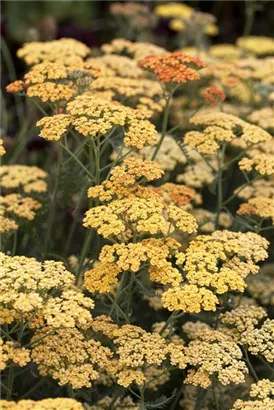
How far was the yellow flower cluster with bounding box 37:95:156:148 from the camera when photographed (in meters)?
2.53

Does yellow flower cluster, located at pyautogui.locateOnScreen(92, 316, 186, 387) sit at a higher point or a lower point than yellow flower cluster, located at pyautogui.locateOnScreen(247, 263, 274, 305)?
higher

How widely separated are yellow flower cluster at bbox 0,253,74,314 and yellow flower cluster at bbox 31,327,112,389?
0.15m

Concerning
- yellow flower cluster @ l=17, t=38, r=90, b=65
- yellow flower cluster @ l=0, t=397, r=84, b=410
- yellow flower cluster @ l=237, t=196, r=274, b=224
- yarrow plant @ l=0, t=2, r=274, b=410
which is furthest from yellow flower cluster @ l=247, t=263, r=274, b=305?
yellow flower cluster @ l=0, t=397, r=84, b=410

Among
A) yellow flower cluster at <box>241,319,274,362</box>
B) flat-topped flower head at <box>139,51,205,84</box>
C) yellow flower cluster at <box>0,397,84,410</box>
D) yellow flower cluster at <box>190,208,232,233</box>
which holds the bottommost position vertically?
yellow flower cluster at <box>190,208,232,233</box>

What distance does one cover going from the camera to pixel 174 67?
295 cm

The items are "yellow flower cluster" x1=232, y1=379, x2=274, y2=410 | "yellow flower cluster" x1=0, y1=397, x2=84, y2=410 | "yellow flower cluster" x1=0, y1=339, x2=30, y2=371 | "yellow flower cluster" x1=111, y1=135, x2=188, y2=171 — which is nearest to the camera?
"yellow flower cluster" x1=0, y1=397, x2=84, y2=410

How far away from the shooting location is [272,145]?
11.6ft

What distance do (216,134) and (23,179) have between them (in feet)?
3.03

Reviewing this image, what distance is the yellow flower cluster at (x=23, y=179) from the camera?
328cm

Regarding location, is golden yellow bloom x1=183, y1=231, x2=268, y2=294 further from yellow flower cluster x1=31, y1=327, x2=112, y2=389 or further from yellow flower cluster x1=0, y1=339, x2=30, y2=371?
yellow flower cluster x1=0, y1=339, x2=30, y2=371

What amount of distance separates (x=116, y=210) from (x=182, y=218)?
0.78 ft

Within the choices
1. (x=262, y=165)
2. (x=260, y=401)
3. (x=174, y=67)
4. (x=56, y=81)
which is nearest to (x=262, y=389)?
(x=260, y=401)

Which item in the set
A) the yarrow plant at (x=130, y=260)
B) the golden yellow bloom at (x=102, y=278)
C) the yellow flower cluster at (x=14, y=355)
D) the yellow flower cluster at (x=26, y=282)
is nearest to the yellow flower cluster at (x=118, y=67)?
the yarrow plant at (x=130, y=260)

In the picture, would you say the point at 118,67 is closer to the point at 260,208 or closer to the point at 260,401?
the point at 260,208
